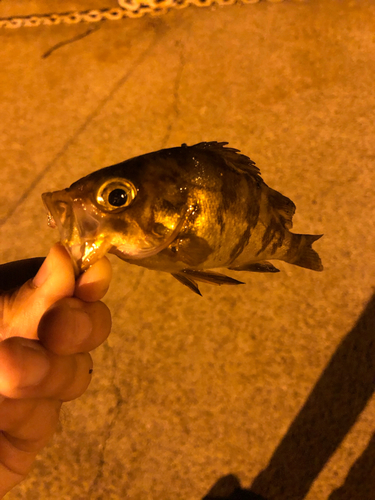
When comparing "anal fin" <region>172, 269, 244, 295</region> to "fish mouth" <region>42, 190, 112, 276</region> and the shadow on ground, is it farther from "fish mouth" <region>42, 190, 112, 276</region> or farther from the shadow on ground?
the shadow on ground

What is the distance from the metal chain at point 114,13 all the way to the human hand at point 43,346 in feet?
6.96

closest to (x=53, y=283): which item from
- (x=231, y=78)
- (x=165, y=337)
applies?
(x=165, y=337)

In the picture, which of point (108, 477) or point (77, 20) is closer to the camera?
point (108, 477)

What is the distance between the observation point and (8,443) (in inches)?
39.4

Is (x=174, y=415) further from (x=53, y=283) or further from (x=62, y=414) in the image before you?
(x=53, y=283)

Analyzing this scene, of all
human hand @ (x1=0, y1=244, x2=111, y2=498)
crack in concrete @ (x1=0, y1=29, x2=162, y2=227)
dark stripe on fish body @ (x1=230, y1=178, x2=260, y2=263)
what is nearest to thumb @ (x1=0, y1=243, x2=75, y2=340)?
human hand @ (x1=0, y1=244, x2=111, y2=498)

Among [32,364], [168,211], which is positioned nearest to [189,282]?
[168,211]

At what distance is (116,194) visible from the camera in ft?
2.41

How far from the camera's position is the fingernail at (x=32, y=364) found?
763 millimetres

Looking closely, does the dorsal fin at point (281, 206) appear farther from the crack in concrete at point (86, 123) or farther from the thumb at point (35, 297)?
the crack in concrete at point (86, 123)

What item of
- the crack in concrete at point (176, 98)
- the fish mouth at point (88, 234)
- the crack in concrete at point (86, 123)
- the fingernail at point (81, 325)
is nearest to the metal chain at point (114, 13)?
the crack in concrete at point (86, 123)

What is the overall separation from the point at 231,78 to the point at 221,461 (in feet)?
6.91

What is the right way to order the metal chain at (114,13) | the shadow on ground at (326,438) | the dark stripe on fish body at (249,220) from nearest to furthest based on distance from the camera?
the dark stripe on fish body at (249,220), the shadow on ground at (326,438), the metal chain at (114,13)

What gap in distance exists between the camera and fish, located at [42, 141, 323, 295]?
28.7 inches
